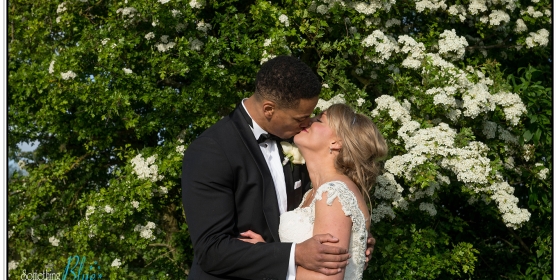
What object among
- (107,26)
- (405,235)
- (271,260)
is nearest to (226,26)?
(107,26)

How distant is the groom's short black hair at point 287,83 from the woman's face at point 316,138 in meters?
0.20

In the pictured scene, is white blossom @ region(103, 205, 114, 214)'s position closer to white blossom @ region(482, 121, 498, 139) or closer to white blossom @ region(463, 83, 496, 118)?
white blossom @ region(463, 83, 496, 118)

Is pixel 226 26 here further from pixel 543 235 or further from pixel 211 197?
pixel 543 235

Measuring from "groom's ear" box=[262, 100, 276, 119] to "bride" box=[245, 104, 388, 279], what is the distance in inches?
8.1

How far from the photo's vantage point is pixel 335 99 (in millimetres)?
5102

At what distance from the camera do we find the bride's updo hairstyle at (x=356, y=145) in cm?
327

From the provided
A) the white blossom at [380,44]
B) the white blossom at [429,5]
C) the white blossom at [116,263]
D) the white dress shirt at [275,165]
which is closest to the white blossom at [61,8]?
the white blossom at [116,263]

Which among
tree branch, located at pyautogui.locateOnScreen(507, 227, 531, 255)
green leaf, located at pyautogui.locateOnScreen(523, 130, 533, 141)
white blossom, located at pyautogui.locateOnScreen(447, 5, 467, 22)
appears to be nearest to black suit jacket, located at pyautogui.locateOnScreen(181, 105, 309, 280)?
green leaf, located at pyautogui.locateOnScreen(523, 130, 533, 141)

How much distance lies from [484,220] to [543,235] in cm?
70

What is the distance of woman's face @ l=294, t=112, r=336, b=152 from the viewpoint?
3295 millimetres

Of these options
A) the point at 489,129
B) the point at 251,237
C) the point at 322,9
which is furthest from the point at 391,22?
the point at 251,237

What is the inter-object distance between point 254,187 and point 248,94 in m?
2.55

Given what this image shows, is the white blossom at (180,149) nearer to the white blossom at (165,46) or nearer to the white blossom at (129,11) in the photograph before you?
the white blossom at (165,46)

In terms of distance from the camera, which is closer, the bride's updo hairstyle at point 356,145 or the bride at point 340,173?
the bride at point 340,173
